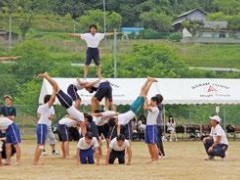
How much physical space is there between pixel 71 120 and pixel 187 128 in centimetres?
1413

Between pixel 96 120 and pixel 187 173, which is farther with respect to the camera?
pixel 96 120

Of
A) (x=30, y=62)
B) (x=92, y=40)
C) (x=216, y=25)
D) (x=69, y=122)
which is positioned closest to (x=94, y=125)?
(x=69, y=122)

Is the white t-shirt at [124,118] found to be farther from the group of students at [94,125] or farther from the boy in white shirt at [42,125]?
the boy in white shirt at [42,125]

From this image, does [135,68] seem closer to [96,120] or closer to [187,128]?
[187,128]

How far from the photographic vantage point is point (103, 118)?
72.0 feet

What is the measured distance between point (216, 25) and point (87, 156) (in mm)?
73391

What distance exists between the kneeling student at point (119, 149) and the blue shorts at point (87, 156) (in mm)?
388

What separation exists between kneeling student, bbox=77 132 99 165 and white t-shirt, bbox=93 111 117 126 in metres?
1.17

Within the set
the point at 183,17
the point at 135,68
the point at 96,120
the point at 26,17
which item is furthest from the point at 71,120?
the point at 183,17

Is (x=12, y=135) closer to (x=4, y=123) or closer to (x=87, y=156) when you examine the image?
(x=4, y=123)

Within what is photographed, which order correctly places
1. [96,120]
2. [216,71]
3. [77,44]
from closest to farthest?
1. [96,120]
2. [216,71]
3. [77,44]

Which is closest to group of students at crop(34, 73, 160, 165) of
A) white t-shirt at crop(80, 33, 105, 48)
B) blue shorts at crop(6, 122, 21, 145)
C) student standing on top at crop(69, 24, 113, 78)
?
blue shorts at crop(6, 122, 21, 145)

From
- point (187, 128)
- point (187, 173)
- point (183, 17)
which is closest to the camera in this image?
point (187, 173)

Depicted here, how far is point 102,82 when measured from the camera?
22172 millimetres
